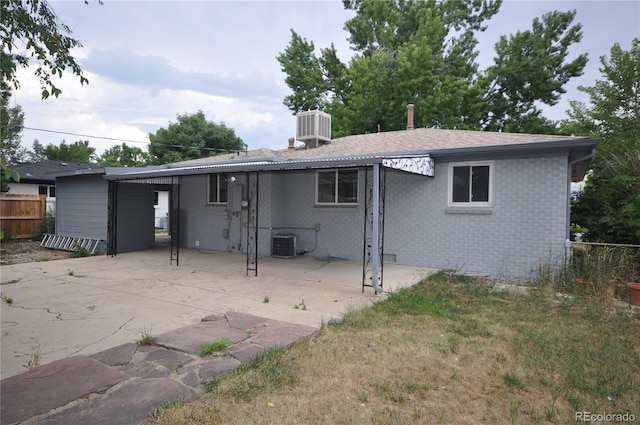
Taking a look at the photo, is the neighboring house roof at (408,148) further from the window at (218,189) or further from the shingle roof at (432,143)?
the window at (218,189)

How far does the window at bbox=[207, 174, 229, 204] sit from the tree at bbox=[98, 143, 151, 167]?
32.4 meters

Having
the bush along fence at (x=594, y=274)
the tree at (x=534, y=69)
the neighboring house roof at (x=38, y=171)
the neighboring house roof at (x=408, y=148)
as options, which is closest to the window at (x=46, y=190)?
the neighboring house roof at (x=38, y=171)

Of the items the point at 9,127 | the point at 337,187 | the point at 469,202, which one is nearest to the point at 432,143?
the point at 469,202

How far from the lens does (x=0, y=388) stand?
3012 millimetres

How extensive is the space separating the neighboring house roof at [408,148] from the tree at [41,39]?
3.95 m

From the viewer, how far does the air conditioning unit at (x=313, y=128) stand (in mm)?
12594

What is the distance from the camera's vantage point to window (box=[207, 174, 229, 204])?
39.8ft

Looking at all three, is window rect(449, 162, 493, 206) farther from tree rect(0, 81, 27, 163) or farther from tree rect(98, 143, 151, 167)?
tree rect(98, 143, 151, 167)

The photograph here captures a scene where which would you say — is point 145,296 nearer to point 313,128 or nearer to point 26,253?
point 26,253

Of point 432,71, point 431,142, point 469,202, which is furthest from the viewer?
point 432,71

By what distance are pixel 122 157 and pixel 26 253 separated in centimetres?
3850

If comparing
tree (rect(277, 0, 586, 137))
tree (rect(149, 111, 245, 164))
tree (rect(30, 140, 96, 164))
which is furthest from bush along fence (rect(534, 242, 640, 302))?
tree (rect(30, 140, 96, 164))

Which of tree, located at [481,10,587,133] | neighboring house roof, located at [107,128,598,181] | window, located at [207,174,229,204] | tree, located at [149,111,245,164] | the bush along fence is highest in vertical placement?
tree, located at [481,10,587,133]

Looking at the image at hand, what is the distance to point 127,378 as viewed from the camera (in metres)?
3.24
